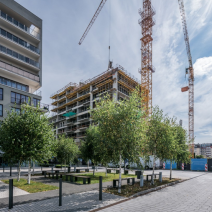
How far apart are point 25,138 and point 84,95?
4887 cm

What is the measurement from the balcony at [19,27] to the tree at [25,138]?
88.6 feet

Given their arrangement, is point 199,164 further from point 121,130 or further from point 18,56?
point 18,56

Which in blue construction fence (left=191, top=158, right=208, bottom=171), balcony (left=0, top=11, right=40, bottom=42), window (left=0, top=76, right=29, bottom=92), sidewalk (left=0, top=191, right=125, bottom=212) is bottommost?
blue construction fence (left=191, top=158, right=208, bottom=171)

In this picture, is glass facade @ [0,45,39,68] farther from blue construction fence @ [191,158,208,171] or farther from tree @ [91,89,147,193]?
blue construction fence @ [191,158,208,171]

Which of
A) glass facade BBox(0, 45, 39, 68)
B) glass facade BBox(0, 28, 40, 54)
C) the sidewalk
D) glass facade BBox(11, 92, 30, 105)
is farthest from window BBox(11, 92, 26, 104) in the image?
the sidewalk

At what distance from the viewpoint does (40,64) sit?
3800 cm

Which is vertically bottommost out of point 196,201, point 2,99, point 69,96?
point 196,201

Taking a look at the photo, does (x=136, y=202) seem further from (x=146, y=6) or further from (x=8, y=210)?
(x=146, y=6)

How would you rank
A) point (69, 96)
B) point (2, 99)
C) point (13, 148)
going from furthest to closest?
1. point (69, 96)
2. point (2, 99)
3. point (13, 148)

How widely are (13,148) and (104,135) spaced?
22.9ft

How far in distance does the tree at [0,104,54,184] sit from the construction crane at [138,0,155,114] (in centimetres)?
4852

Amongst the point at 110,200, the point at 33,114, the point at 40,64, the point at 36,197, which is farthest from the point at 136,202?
the point at 40,64

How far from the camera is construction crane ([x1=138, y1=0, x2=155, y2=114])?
59.0 metres

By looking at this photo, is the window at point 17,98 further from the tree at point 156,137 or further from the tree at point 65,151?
the tree at point 156,137
